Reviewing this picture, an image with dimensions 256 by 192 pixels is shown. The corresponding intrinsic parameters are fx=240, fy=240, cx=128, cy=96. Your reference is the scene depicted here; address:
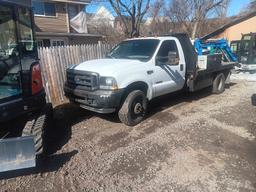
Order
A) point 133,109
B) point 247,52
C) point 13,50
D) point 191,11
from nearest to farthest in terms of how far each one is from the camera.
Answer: point 13,50 < point 133,109 < point 247,52 < point 191,11

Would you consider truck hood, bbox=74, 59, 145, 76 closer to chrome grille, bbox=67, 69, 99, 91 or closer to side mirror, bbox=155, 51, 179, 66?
chrome grille, bbox=67, 69, 99, 91

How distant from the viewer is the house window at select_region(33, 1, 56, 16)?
702 inches

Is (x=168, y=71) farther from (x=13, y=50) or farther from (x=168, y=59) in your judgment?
(x=13, y=50)

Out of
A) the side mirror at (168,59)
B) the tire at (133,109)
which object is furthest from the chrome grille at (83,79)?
the side mirror at (168,59)

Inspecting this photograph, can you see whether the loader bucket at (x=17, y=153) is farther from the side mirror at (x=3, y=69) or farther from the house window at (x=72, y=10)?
the house window at (x=72, y=10)

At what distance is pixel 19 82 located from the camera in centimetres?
374

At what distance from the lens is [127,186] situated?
346cm

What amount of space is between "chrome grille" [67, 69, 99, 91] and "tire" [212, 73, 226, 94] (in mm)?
5300

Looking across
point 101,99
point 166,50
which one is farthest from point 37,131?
point 166,50

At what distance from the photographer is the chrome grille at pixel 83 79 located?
5.31 m

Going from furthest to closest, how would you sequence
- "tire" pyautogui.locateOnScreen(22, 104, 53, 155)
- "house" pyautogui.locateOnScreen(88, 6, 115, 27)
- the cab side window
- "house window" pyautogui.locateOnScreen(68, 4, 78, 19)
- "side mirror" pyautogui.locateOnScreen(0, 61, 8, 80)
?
"house" pyautogui.locateOnScreen(88, 6, 115, 27) → "house window" pyautogui.locateOnScreen(68, 4, 78, 19) → the cab side window → "tire" pyautogui.locateOnScreen(22, 104, 53, 155) → "side mirror" pyautogui.locateOnScreen(0, 61, 8, 80)

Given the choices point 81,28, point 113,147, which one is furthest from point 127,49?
point 81,28

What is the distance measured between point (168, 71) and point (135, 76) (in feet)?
4.43

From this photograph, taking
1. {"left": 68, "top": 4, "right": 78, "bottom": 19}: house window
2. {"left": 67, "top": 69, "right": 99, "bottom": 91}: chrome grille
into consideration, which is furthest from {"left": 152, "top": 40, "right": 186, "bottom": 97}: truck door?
{"left": 68, "top": 4, "right": 78, "bottom": 19}: house window
